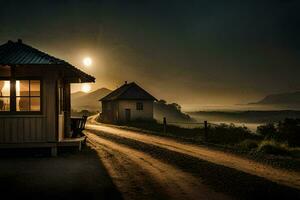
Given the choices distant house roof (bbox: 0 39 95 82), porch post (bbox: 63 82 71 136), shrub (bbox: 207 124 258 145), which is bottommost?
shrub (bbox: 207 124 258 145)

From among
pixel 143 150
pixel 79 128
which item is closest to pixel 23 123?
pixel 79 128

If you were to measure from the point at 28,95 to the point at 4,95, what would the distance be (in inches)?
38.6

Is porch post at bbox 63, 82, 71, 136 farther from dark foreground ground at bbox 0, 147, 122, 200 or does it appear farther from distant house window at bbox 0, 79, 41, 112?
distant house window at bbox 0, 79, 41, 112

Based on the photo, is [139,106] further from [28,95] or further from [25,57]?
[28,95]

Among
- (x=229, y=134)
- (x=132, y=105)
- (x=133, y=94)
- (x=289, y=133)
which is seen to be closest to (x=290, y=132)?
(x=289, y=133)

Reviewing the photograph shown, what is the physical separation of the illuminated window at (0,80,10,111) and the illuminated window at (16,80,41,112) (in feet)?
1.20

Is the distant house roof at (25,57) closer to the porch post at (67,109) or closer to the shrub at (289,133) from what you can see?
the porch post at (67,109)

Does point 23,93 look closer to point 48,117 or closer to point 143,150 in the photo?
point 48,117

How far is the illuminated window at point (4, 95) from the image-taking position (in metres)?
13.4

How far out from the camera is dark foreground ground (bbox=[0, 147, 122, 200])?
7.33 m

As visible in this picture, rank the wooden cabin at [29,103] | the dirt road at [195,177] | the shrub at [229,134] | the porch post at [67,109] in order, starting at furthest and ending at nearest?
the shrub at [229,134] < the porch post at [67,109] < the wooden cabin at [29,103] < the dirt road at [195,177]

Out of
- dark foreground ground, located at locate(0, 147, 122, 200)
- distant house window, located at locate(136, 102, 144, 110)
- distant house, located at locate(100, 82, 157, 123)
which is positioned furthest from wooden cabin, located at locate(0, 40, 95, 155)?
distant house window, located at locate(136, 102, 144, 110)

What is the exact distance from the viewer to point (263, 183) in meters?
8.21

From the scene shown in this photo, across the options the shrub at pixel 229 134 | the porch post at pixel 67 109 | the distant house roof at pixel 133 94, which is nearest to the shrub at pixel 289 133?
the shrub at pixel 229 134
